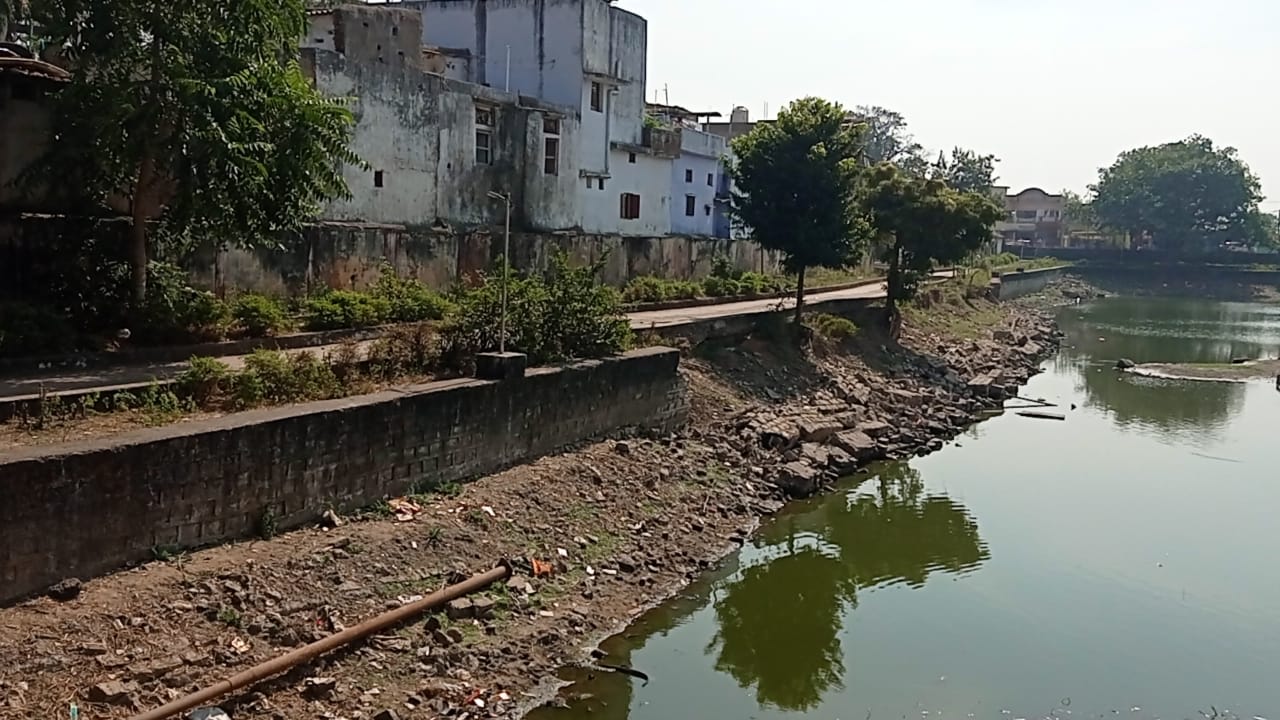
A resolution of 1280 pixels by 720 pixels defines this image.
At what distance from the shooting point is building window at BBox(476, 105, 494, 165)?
2581cm

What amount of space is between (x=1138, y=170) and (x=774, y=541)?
78281 mm

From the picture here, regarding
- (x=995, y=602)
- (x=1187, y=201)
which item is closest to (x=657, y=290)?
(x=995, y=602)

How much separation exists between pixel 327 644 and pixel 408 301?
8996mm

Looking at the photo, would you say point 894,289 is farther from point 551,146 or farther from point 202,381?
point 202,381

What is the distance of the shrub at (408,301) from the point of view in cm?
1731

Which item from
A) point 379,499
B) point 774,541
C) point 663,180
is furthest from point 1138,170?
point 379,499

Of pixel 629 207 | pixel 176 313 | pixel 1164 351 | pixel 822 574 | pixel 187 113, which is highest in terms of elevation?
pixel 187 113

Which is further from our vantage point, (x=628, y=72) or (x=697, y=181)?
(x=697, y=181)

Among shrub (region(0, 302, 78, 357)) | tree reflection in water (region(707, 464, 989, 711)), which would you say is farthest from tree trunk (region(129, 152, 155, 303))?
tree reflection in water (region(707, 464, 989, 711))

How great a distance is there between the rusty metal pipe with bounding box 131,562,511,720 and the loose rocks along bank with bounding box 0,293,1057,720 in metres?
0.11

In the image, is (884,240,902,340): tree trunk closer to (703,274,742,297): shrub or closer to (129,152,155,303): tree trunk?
(703,274,742,297): shrub

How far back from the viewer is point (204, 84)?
1227cm

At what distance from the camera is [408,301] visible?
57.4ft

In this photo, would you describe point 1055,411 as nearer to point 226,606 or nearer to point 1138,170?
point 226,606
